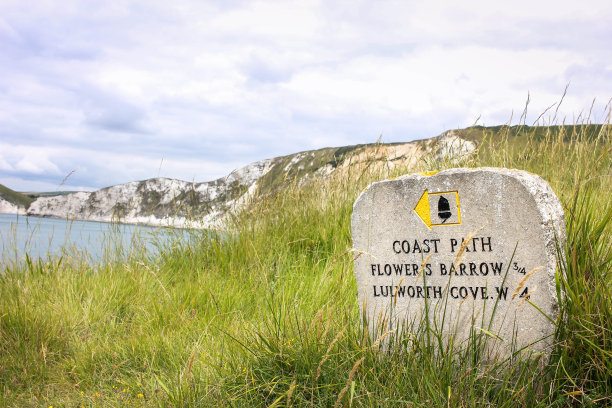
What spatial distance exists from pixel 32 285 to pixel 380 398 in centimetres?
399

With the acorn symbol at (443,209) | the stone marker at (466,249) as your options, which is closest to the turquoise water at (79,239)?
the stone marker at (466,249)

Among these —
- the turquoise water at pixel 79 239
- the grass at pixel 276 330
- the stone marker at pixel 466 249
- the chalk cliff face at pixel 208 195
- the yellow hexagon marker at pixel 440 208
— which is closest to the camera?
the grass at pixel 276 330

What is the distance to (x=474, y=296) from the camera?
2285 mm

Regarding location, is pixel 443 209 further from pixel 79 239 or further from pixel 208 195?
pixel 79 239

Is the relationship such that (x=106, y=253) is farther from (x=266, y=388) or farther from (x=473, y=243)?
(x=473, y=243)

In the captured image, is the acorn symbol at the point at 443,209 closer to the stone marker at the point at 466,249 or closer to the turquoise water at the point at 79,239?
the stone marker at the point at 466,249

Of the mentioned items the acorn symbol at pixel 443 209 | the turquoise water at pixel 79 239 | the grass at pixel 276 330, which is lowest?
the grass at pixel 276 330

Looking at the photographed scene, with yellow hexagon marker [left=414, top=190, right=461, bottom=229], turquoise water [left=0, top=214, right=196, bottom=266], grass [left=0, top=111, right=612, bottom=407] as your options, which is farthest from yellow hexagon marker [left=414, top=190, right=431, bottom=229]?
turquoise water [left=0, top=214, right=196, bottom=266]

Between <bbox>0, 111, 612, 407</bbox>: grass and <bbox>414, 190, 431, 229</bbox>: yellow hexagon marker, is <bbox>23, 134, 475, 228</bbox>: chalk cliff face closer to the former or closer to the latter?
<bbox>0, 111, 612, 407</bbox>: grass

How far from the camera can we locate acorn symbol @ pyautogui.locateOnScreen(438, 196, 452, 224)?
243cm

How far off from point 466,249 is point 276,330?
3.98 ft

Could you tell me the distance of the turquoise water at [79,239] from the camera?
4.84 meters

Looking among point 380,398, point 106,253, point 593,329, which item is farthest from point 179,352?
point 106,253

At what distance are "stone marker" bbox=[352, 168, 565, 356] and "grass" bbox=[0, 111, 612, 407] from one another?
0.39 ft
